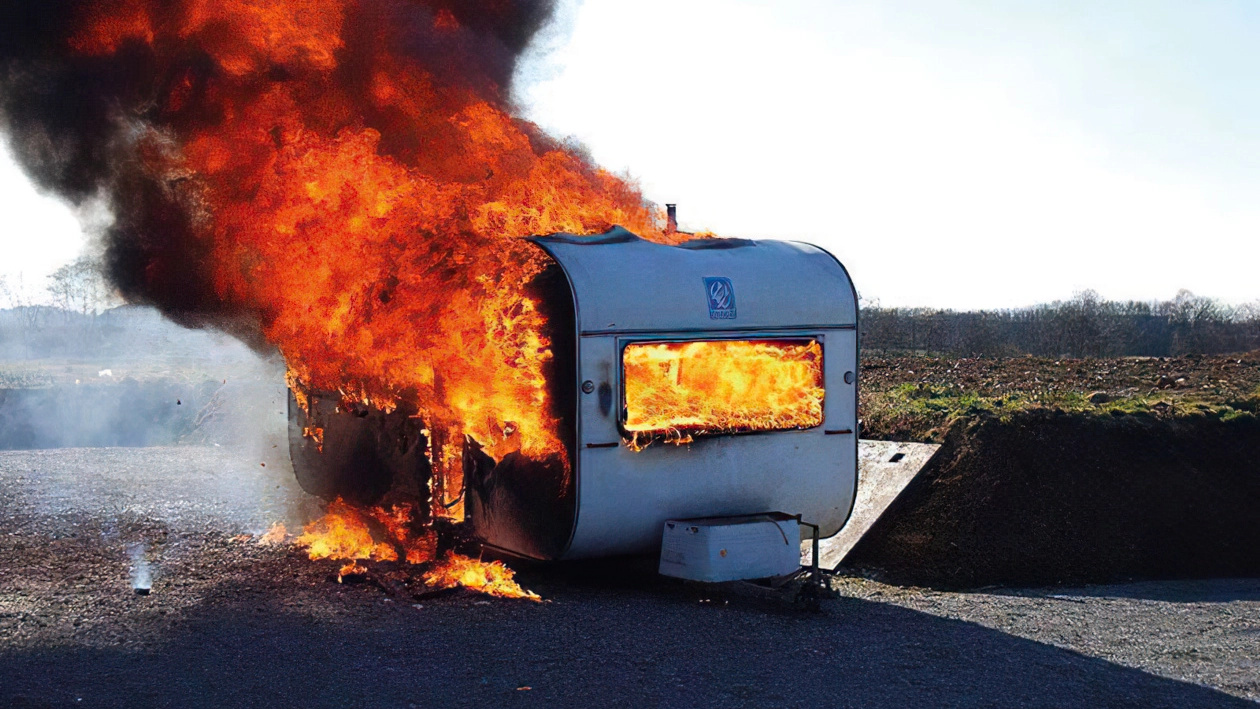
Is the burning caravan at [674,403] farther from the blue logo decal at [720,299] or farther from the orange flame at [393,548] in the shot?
the orange flame at [393,548]

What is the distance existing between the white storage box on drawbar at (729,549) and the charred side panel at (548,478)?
81 centimetres

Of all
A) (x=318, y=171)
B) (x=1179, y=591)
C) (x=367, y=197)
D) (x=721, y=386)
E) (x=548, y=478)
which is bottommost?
(x=1179, y=591)

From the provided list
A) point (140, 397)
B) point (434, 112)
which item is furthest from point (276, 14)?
point (140, 397)

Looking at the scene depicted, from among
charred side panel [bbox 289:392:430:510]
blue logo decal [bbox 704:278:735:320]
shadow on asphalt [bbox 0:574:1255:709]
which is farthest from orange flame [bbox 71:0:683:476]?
shadow on asphalt [bbox 0:574:1255:709]

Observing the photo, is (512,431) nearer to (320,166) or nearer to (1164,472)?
(320,166)

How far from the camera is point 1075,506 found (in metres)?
11.2

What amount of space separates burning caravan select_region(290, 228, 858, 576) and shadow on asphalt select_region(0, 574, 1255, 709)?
2.60ft

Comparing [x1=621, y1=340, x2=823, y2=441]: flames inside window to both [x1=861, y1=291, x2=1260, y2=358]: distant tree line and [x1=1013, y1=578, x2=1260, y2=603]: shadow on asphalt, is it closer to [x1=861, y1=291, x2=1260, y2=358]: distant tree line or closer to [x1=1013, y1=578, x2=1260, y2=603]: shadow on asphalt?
[x1=1013, y1=578, x2=1260, y2=603]: shadow on asphalt

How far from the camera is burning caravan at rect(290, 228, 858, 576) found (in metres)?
7.80

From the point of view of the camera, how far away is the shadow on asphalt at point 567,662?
5.88m

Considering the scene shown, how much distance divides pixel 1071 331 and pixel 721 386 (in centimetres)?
3564

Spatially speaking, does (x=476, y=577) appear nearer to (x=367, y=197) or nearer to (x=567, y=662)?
(x=567, y=662)

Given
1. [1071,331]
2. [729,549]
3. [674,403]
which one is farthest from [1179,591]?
[1071,331]

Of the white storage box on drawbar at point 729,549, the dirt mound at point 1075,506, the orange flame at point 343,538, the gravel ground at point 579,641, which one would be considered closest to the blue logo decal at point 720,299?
the white storage box on drawbar at point 729,549
